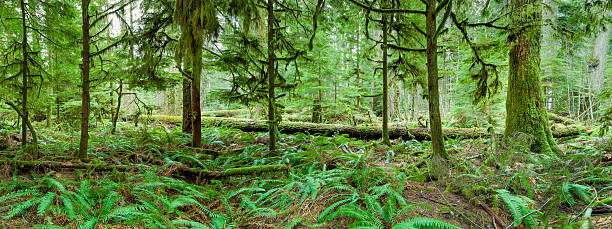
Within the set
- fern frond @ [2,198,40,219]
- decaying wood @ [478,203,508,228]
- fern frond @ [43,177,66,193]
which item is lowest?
decaying wood @ [478,203,508,228]

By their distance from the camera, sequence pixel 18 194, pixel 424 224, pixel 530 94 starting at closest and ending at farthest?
pixel 424 224 → pixel 18 194 → pixel 530 94

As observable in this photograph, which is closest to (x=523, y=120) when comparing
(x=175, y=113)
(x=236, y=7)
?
(x=236, y=7)

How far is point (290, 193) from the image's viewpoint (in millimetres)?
3109

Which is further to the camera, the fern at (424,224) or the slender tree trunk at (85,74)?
the slender tree trunk at (85,74)

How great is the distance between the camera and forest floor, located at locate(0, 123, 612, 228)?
2.38m

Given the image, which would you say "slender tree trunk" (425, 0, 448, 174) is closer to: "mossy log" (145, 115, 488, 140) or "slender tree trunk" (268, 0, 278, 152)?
"slender tree trunk" (268, 0, 278, 152)

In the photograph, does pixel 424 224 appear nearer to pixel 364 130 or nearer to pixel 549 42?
pixel 364 130

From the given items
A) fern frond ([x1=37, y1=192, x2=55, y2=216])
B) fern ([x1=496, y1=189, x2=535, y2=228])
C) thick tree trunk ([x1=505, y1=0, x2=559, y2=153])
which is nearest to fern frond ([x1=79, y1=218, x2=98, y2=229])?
fern frond ([x1=37, y1=192, x2=55, y2=216])

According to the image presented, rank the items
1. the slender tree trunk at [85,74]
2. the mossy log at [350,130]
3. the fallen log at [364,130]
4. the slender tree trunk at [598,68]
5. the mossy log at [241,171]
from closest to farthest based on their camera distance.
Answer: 1. the slender tree trunk at [85,74]
2. the mossy log at [241,171]
3. the fallen log at [364,130]
4. the mossy log at [350,130]
5. the slender tree trunk at [598,68]

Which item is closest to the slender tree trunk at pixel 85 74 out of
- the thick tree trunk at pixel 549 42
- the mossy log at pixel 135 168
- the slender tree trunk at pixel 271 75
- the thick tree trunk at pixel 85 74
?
the thick tree trunk at pixel 85 74

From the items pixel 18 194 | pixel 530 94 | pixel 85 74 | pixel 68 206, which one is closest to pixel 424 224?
pixel 68 206

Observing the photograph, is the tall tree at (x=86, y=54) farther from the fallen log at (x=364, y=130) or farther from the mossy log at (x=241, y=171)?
the fallen log at (x=364, y=130)

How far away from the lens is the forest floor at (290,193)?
2.38m

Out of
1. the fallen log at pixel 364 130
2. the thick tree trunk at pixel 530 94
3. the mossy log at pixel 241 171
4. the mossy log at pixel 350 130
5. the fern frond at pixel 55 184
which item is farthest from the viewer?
the mossy log at pixel 350 130
